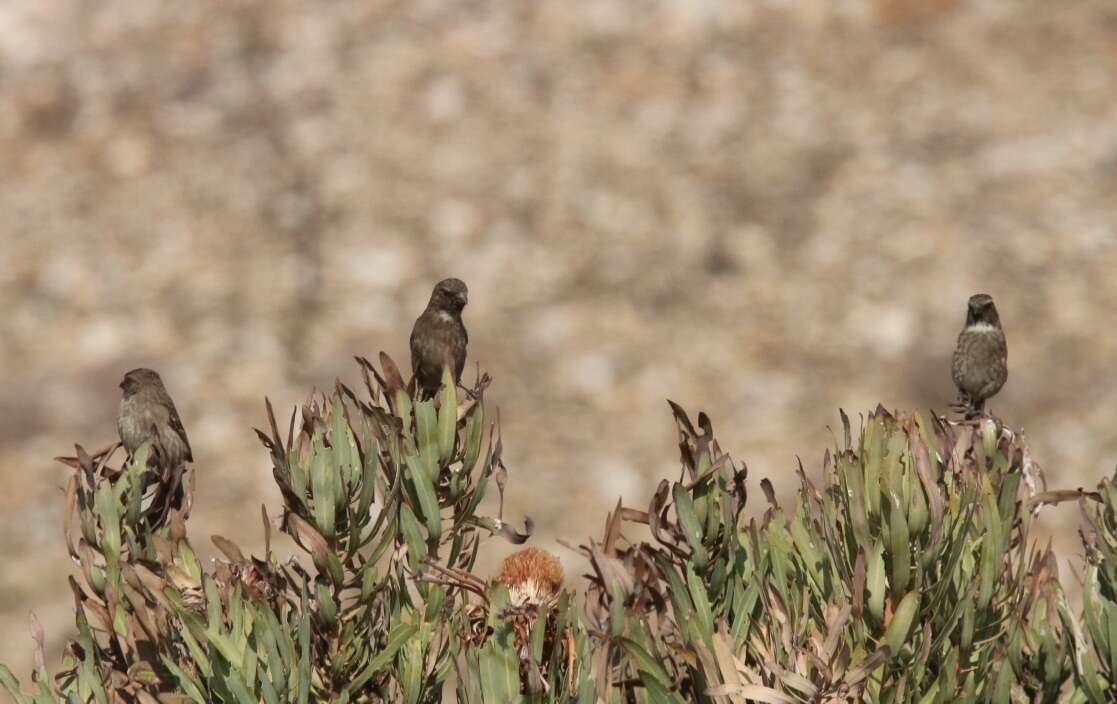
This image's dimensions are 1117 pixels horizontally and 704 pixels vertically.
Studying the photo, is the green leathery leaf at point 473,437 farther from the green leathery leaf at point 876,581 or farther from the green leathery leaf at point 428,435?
the green leathery leaf at point 876,581

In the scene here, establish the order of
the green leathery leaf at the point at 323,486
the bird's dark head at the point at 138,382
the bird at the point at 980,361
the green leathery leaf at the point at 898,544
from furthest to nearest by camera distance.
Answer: the bird at the point at 980,361, the bird's dark head at the point at 138,382, the green leathery leaf at the point at 323,486, the green leathery leaf at the point at 898,544

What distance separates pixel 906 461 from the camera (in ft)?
12.4

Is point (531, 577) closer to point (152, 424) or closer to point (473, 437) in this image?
point (473, 437)

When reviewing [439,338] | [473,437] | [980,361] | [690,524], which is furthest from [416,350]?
[980,361]

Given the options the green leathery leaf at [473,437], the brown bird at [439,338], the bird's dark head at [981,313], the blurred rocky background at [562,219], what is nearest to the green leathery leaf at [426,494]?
the green leathery leaf at [473,437]

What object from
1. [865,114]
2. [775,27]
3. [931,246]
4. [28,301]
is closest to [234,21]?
[28,301]

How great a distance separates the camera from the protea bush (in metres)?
3.58

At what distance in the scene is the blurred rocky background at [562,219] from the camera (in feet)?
36.3

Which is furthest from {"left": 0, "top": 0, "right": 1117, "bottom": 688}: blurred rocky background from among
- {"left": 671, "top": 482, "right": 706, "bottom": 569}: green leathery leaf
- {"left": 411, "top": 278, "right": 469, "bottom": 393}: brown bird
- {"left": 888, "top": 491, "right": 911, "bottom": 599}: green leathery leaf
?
{"left": 888, "top": 491, "right": 911, "bottom": 599}: green leathery leaf

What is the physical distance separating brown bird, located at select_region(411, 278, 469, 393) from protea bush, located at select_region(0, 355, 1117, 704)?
89 centimetres

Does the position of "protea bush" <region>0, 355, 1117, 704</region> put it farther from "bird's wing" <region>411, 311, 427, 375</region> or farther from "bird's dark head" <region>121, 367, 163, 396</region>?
"bird's wing" <region>411, 311, 427, 375</region>

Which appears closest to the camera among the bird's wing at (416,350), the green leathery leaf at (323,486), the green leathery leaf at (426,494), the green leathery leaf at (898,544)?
the green leathery leaf at (898,544)

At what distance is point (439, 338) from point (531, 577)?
1298 millimetres

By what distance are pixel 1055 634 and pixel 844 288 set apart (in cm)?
794
